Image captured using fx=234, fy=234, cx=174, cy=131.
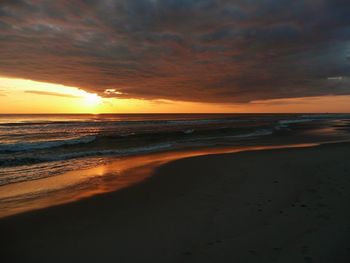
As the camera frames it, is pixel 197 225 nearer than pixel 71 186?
Yes

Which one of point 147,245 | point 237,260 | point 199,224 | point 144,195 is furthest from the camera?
point 144,195

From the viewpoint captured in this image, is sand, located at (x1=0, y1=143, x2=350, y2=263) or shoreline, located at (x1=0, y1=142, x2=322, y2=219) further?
shoreline, located at (x1=0, y1=142, x2=322, y2=219)

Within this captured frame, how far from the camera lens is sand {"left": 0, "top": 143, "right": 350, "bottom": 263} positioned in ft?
13.3

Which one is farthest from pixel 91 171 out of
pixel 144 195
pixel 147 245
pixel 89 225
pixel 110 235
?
pixel 147 245

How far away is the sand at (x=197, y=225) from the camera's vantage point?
13.3 feet

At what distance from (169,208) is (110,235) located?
185cm

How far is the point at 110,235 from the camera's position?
15.6ft

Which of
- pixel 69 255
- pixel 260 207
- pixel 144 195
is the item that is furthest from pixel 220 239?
pixel 144 195

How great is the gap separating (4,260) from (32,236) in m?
0.76

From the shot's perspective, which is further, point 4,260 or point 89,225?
point 89,225

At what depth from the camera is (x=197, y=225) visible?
508 cm

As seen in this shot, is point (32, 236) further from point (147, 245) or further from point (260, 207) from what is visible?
point (260, 207)

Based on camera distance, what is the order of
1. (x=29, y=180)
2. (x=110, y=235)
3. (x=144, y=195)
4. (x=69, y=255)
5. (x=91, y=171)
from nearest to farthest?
(x=69, y=255)
(x=110, y=235)
(x=144, y=195)
(x=29, y=180)
(x=91, y=171)

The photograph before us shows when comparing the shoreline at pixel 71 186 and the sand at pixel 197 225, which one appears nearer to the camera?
the sand at pixel 197 225
